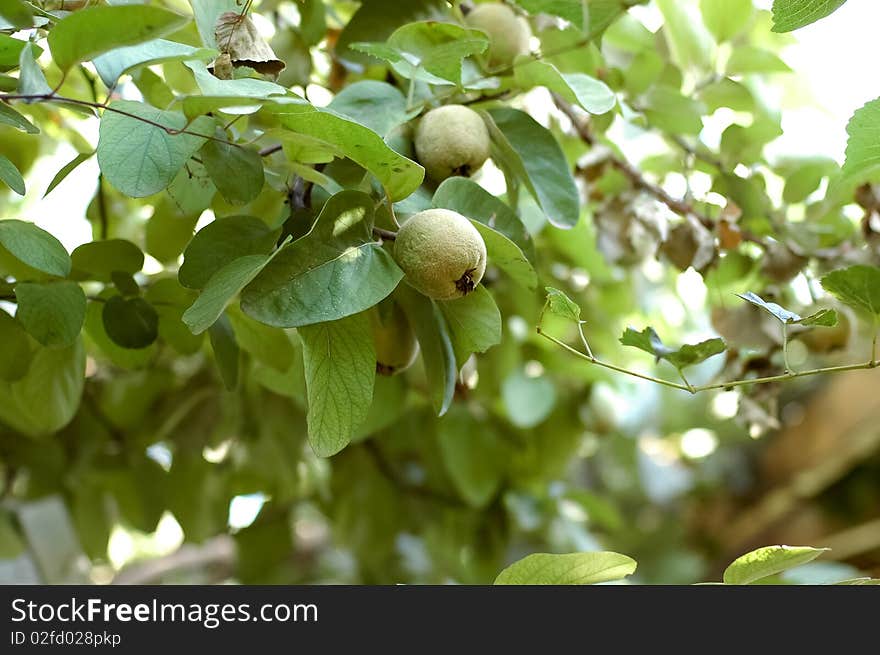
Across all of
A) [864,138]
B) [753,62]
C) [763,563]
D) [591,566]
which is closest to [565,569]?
[591,566]

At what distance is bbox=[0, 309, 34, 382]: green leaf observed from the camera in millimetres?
677

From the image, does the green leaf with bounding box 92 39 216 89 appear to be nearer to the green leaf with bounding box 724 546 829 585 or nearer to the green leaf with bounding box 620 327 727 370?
the green leaf with bounding box 620 327 727 370

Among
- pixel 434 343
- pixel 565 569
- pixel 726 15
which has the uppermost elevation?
pixel 726 15

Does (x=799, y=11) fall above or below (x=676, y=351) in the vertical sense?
above

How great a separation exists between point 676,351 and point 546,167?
0.54 ft

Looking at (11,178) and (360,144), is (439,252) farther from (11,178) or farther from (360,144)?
(11,178)

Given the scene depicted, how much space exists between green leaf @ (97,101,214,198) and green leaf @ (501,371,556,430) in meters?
0.66

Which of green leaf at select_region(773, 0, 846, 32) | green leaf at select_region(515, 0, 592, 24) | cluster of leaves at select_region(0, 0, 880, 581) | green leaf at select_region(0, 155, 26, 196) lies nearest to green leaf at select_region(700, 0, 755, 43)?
cluster of leaves at select_region(0, 0, 880, 581)

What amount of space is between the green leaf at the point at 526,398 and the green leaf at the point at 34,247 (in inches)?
24.8

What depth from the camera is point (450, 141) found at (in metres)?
0.63

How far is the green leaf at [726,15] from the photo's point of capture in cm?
89

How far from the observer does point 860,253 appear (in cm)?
87

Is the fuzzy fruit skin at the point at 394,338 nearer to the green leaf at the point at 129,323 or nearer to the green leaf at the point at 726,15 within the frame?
the green leaf at the point at 129,323
